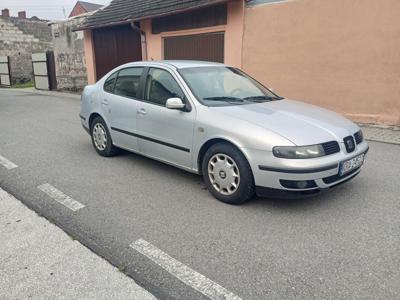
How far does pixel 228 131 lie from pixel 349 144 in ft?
4.20

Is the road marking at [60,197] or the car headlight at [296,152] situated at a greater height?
the car headlight at [296,152]

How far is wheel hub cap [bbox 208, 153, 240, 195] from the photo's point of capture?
3.63m

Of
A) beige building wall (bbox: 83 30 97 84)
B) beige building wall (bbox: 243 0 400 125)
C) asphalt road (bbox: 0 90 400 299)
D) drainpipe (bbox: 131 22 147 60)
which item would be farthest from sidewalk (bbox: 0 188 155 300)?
beige building wall (bbox: 83 30 97 84)

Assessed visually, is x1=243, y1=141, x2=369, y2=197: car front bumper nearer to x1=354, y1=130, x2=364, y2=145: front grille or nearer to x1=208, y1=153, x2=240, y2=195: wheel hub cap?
x1=208, y1=153, x2=240, y2=195: wheel hub cap

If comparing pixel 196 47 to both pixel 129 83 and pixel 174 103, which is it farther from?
pixel 174 103

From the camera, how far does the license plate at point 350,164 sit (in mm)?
3457

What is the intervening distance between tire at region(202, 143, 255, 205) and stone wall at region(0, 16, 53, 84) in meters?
23.8

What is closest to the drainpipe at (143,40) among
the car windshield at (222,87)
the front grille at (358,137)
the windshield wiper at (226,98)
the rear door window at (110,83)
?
the rear door window at (110,83)

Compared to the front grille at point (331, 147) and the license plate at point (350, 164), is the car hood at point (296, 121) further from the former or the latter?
the license plate at point (350, 164)

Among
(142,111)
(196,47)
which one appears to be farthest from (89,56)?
(142,111)

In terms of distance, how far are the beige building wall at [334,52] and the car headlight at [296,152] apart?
207 inches

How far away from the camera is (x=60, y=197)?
3965mm

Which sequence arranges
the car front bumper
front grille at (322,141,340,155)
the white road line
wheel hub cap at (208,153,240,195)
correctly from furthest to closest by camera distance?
1. the white road line
2. wheel hub cap at (208,153,240,195)
3. front grille at (322,141,340,155)
4. the car front bumper

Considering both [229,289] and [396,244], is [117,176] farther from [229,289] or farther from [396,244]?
[396,244]
